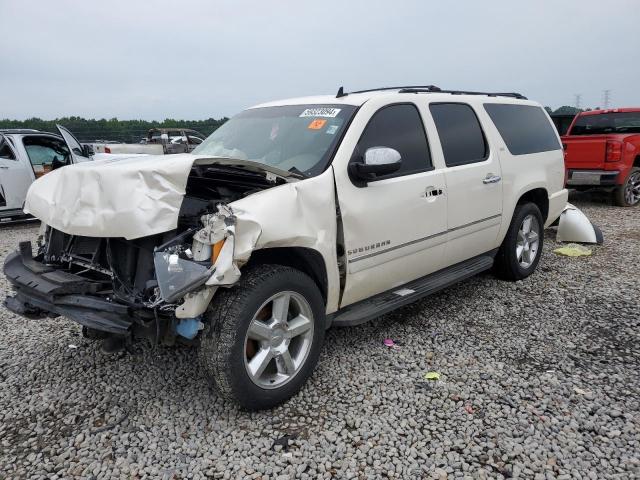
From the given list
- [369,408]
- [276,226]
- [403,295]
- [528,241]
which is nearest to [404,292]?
[403,295]

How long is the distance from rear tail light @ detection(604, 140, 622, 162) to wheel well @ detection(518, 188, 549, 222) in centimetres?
510

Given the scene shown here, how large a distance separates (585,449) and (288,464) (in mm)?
1574

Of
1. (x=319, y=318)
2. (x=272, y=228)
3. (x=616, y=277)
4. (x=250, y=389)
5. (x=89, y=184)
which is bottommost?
(x=616, y=277)

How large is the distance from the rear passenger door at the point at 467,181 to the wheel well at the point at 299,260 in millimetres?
1411

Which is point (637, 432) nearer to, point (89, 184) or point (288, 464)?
point (288, 464)

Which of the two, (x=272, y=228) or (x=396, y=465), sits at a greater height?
(x=272, y=228)

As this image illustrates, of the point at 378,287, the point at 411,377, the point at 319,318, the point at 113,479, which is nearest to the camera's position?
the point at 113,479

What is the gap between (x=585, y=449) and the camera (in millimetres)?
2531

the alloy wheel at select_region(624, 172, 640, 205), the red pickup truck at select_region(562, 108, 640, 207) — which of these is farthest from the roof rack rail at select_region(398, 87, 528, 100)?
the alloy wheel at select_region(624, 172, 640, 205)

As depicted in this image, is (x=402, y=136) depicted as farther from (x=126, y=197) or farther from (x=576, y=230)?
(x=576, y=230)

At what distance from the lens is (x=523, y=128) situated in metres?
5.06

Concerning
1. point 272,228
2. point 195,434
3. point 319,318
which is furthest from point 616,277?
point 195,434

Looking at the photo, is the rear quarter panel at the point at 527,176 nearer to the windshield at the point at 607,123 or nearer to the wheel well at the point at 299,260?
the wheel well at the point at 299,260

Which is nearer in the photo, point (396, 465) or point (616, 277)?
point (396, 465)
